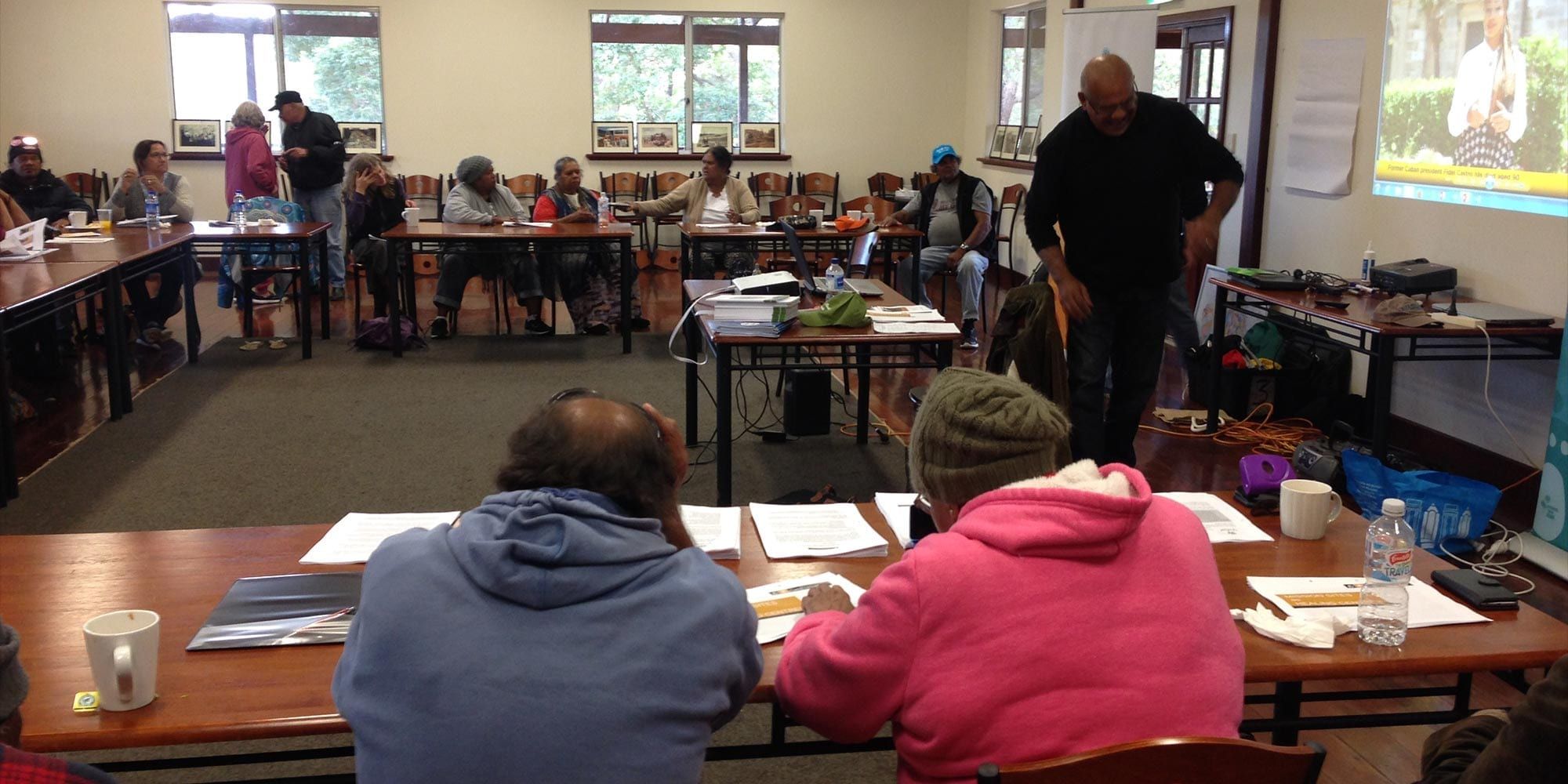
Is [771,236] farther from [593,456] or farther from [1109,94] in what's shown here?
[593,456]

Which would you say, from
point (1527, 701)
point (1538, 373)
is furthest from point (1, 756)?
point (1538, 373)

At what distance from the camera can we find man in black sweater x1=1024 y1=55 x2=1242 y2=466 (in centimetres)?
384

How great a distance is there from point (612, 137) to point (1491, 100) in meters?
7.49

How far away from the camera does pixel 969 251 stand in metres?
7.61

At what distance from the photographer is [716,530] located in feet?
7.13

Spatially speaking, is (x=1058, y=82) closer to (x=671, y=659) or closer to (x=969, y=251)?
(x=969, y=251)

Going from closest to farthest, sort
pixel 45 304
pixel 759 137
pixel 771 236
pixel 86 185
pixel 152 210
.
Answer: pixel 45 304, pixel 152 210, pixel 771 236, pixel 86 185, pixel 759 137

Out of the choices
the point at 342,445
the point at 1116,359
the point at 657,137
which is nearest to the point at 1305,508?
the point at 1116,359

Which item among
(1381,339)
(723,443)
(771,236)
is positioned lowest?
(723,443)

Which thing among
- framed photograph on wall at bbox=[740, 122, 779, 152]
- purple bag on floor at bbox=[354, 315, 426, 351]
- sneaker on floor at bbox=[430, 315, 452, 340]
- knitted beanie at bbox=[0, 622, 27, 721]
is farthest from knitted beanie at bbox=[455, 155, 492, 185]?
knitted beanie at bbox=[0, 622, 27, 721]

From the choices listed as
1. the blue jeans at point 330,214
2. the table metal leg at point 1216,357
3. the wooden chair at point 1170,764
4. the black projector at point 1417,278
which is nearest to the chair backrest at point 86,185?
the blue jeans at point 330,214

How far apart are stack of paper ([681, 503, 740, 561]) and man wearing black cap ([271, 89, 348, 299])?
6.99m

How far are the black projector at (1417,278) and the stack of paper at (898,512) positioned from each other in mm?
3073

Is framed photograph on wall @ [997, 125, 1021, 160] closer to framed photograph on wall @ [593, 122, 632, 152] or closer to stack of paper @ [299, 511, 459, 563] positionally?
framed photograph on wall @ [593, 122, 632, 152]
